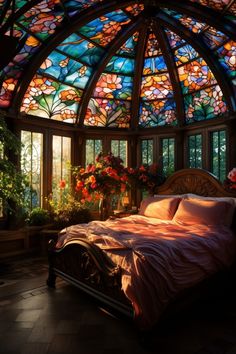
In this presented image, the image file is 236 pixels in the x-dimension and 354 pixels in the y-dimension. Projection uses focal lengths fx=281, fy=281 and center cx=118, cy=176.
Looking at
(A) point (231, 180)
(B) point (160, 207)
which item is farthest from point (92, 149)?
(A) point (231, 180)

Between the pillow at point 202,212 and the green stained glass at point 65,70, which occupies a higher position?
the green stained glass at point 65,70

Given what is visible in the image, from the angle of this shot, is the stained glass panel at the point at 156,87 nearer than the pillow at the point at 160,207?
No

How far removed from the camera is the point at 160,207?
4.43m

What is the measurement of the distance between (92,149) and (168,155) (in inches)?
64.3

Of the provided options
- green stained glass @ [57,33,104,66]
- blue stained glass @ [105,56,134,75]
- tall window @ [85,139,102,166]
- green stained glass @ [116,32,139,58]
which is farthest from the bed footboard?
green stained glass @ [116,32,139,58]

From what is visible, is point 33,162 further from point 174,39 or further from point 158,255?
point 158,255

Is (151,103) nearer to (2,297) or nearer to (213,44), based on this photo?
(213,44)

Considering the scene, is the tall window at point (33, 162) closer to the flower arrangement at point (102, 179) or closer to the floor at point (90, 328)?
the flower arrangement at point (102, 179)

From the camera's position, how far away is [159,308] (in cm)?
234

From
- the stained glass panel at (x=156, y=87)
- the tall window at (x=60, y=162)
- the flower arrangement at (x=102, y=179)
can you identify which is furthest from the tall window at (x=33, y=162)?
the stained glass panel at (x=156, y=87)

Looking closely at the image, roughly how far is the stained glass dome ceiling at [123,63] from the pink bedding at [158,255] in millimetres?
2549

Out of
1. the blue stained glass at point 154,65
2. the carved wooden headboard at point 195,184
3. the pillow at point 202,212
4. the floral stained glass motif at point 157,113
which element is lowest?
the pillow at point 202,212

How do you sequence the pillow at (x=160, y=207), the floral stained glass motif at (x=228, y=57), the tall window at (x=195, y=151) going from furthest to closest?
the tall window at (x=195, y=151) → the floral stained glass motif at (x=228, y=57) → the pillow at (x=160, y=207)

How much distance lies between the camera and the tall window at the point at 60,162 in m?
5.61
